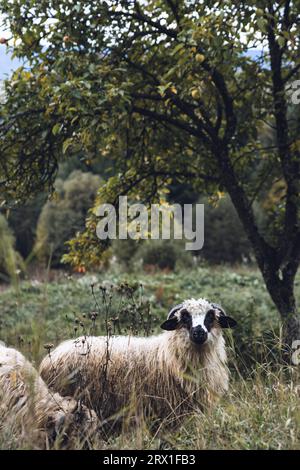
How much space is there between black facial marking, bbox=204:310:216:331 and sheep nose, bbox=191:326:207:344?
6.9 inches

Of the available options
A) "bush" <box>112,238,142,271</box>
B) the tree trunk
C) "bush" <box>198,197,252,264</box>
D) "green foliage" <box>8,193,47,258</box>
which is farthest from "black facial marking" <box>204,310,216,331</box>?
"green foliage" <box>8,193,47,258</box>

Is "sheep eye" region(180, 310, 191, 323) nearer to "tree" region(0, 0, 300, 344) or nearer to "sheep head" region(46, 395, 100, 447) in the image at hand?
"sheep head" region(46, 395, 100, 447)

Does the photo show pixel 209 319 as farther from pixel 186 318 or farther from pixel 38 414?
pixel 38 414

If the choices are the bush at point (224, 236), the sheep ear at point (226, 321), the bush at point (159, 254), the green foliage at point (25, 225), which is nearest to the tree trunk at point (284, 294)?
the sheep ear at point (226, 321)

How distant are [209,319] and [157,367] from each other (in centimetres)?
63

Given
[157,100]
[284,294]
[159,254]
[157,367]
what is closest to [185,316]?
[157,367]

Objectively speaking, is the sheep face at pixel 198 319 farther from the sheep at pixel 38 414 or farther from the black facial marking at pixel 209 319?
the sheep at pixel 38 414

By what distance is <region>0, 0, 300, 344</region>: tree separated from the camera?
23.4ft

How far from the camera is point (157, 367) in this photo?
6254mm

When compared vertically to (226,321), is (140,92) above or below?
above

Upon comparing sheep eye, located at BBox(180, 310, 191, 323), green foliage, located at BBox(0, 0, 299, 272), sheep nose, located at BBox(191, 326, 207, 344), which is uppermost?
green foliage, located at BBox(0, 0, 299, 272)

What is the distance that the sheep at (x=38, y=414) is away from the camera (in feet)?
15.3

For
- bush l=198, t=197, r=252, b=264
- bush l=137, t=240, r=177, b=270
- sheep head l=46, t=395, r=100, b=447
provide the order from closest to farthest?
sheep head l=46, t=395, r=100, b=447
bush l=137, t=240, r=177, b=270
bush l=198, t=197, r=252, b=264

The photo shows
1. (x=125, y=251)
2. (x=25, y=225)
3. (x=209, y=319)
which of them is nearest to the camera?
(x=209, y=319)
